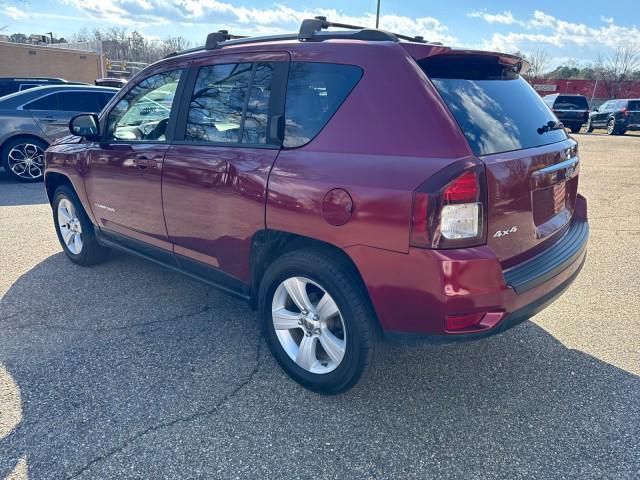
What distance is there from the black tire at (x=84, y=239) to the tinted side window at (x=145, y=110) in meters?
0.94

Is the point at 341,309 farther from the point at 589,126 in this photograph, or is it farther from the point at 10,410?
the point at 589,126

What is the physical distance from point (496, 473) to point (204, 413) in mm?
1511

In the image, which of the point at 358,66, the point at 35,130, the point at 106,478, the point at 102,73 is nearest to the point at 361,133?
the point at 358,66

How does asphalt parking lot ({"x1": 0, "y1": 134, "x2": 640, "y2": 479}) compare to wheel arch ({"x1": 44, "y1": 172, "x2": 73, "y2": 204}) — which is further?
wheel arch ({"x1": 44, "y1": 172, "x2": 73, "y2": 204})

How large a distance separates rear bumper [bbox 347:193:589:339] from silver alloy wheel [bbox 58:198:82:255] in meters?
3.46

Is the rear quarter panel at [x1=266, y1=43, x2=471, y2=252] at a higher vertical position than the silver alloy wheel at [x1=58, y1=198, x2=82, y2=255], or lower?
higher

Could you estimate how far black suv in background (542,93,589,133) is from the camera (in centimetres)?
2255

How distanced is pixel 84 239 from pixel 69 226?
1.24ft

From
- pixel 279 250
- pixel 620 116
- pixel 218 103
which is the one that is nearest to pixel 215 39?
pixel 218 103

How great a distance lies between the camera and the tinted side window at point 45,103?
28.0 feet

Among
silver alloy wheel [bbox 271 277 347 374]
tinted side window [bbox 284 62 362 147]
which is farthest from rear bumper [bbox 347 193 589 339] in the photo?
tinted side window [bbox 284 62 362 147]

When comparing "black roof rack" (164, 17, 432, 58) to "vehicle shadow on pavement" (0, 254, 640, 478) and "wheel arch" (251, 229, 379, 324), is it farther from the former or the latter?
"vehicle shadow on pavement" (0, 254, 640, 478)

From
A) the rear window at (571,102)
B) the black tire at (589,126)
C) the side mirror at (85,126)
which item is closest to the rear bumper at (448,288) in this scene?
the side mirror at (85,126)

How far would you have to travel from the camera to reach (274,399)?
8.66 feet
